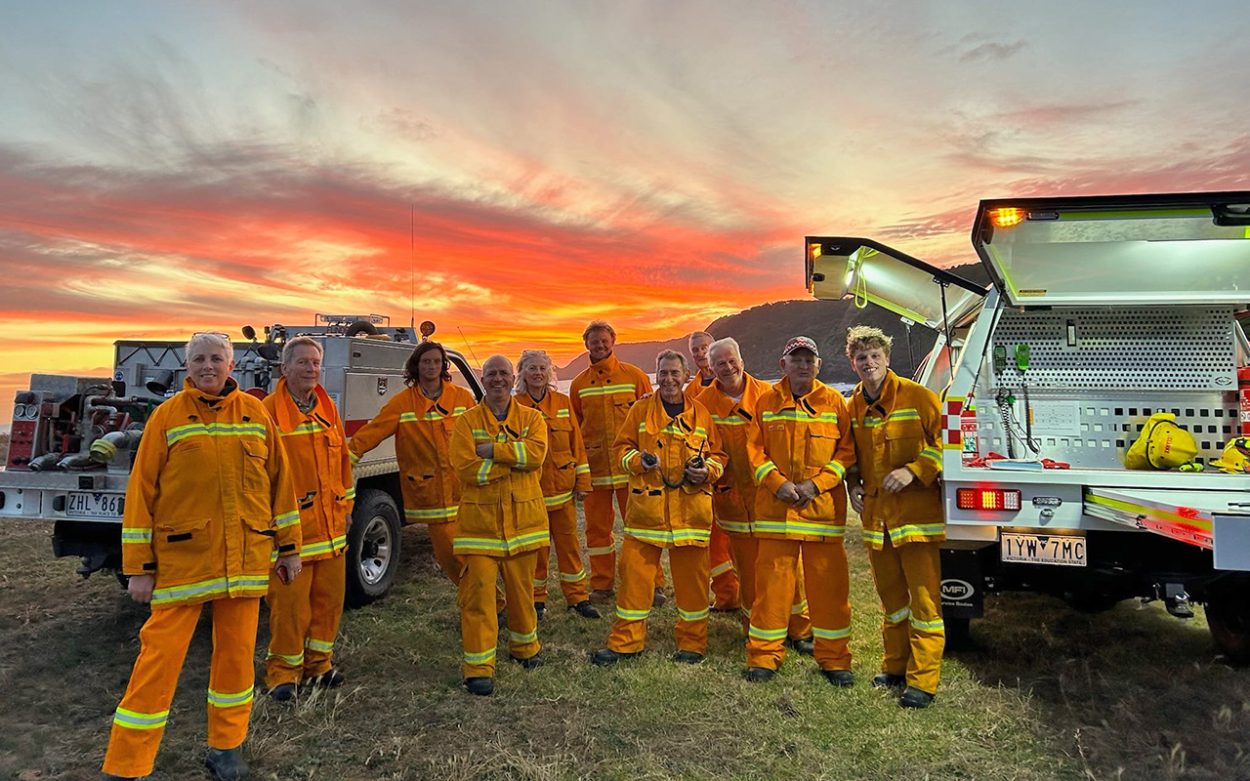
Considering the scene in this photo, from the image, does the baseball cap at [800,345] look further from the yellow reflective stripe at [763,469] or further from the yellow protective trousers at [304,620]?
the yellow protective trousers at [304,620]

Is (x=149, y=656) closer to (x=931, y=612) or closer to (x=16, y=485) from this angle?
(x=16, y=485)

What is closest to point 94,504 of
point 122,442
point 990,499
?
point 122,442

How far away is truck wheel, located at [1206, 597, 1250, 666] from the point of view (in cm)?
423

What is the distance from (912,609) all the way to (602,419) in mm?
2621

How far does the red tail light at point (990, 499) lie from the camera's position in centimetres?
387

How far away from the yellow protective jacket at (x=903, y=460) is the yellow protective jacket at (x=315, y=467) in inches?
114

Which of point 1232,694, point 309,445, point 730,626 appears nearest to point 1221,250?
point 1232,694

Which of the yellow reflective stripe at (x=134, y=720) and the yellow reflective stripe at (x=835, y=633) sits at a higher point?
the yellow reflective stripe at (x=134, y=720)

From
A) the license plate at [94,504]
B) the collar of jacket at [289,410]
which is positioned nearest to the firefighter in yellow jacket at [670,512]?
the collar of jacket at [289,410]

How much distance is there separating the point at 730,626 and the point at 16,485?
189 inches

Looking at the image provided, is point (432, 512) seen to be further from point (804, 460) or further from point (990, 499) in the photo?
point (990, 499)

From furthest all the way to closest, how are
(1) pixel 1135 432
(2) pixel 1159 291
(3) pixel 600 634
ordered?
(3) pixel 600 634 → (1) pixel 1135 432 → (2) pixel 1159 291

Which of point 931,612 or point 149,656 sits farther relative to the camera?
point 931,612

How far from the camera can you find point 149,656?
9.73 ft
